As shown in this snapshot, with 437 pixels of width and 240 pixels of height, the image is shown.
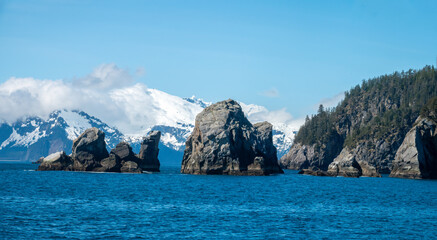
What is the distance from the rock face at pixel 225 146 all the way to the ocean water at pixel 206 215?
189 ft

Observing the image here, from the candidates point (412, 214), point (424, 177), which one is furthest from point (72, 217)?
point (424, 177)

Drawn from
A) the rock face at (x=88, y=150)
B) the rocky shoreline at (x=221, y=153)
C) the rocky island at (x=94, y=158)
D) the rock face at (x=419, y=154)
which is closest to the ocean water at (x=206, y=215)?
the rocky shoreline at (x=221, y=153)

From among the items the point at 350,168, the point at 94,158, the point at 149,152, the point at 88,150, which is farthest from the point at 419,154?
the point at 88,150

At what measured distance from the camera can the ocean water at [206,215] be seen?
46234mm

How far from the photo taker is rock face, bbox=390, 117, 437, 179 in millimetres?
145125

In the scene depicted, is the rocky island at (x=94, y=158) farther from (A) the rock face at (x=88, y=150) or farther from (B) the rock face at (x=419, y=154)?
(B) the rock face at (x=419, y=154)

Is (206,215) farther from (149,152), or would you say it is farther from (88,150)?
(149,152)

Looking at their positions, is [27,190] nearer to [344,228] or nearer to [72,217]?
[72,217]

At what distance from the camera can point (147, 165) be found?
161 metres

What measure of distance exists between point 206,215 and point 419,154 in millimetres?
104272

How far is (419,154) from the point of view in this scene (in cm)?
14425

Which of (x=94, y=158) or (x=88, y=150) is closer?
(x=88, y=150)

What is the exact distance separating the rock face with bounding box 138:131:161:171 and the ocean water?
71577mm

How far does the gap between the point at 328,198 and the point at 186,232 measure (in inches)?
1531
